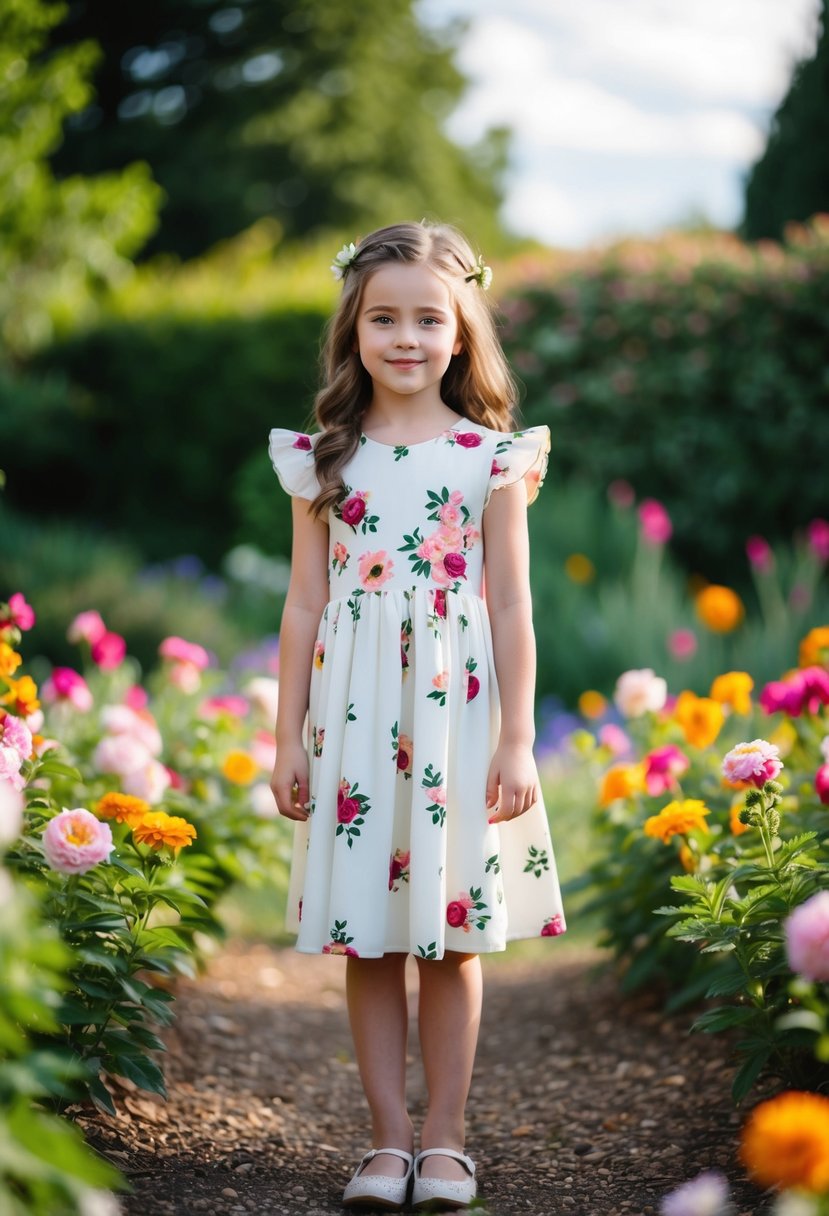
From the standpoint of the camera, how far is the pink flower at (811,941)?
4.79ft

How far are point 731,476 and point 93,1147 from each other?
576cm

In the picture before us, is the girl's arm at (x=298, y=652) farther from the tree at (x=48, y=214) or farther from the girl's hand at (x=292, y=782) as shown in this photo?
the tree at (x=48, y=214)

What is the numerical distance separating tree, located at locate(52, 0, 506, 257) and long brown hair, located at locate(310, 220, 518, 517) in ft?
59.3

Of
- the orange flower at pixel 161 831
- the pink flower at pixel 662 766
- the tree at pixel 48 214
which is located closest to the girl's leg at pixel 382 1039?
the orange flower at pixel 161 831

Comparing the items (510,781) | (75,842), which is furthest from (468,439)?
(75,842)

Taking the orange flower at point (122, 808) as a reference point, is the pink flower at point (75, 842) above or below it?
below

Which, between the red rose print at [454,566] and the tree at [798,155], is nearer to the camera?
the red rose print at [454,566]

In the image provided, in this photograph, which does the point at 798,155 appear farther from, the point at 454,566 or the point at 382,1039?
the point at 382,1039

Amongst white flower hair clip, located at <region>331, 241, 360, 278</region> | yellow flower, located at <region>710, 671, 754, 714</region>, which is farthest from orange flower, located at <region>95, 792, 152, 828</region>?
yellow flower, located at <region>710, 671, 754, 714</region>

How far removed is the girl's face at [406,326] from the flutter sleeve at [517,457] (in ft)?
0.63

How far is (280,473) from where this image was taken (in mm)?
2408

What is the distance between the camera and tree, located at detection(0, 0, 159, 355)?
795cm

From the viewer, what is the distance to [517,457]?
2.32m

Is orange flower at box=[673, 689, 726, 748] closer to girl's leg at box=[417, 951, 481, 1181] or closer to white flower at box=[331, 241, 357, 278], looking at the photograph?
girl's leg at box=[417, 951, 481, 1181]
